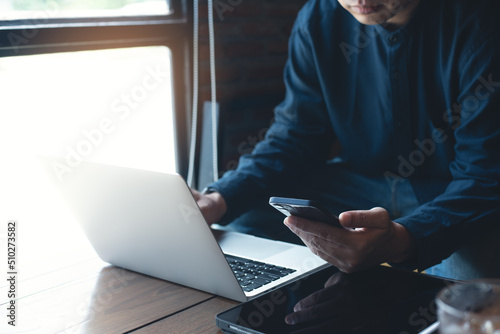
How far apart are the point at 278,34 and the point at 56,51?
95 centimetres

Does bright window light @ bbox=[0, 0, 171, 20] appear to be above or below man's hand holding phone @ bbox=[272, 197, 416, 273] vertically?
above

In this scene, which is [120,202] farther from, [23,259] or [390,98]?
[390,98]

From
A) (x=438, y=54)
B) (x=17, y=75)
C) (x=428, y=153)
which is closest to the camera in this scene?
(x=438, y=54)

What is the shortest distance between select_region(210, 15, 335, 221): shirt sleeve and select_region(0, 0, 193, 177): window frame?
1.84 ft

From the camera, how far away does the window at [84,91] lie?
1742mm

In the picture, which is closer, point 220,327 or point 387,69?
point 220,327

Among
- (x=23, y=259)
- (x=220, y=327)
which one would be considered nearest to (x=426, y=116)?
(x=220, y=327)

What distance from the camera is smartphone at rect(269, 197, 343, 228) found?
888 mm

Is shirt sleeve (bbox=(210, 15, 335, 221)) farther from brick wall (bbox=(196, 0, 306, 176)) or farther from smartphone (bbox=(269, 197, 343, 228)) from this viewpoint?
smartphone (bbox=(269, 197, 343, 228))

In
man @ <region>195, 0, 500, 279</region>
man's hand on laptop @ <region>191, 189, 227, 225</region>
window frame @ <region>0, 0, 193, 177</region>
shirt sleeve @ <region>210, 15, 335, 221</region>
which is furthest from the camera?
window frame @ <region>0, 0, 193, 177</region>

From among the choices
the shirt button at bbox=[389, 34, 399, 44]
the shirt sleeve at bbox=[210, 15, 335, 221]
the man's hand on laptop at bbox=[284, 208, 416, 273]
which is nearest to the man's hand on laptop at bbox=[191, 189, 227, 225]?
the shirt sleeve at bbox=[210, 15, 335, 221]

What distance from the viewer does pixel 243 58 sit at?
2.32 meters

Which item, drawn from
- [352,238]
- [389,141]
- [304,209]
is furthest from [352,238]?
[389,141]

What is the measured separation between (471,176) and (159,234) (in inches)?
26.6
